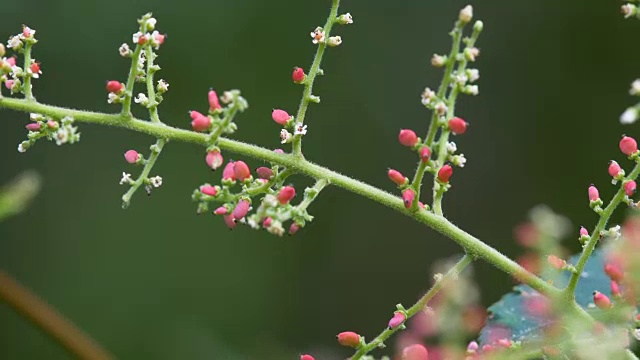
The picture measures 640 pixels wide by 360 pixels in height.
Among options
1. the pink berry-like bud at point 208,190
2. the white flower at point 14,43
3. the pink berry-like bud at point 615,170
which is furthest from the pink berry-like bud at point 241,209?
the pink berry-like bud at point 615,170

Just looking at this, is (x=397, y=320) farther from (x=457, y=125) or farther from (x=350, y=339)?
(x=457, y=125)

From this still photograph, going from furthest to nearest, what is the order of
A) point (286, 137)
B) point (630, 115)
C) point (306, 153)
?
1. point (306, 153)
2. point (286, 137)
3. point (630, 115)

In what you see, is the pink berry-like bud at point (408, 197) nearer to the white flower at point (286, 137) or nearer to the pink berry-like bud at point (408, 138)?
the pink berry-like bud at point (408, 138)

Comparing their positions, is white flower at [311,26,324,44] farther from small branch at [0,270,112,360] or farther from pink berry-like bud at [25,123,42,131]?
small branch at [0,270,112,360]

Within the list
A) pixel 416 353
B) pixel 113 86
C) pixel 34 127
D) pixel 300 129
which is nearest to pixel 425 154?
pixel 300 129

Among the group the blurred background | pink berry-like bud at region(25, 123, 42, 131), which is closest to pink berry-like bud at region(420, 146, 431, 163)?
pink berry-like bud at region(25, 123, 42, 131)

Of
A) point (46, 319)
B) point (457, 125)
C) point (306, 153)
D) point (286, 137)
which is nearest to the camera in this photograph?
point (457, 125)
